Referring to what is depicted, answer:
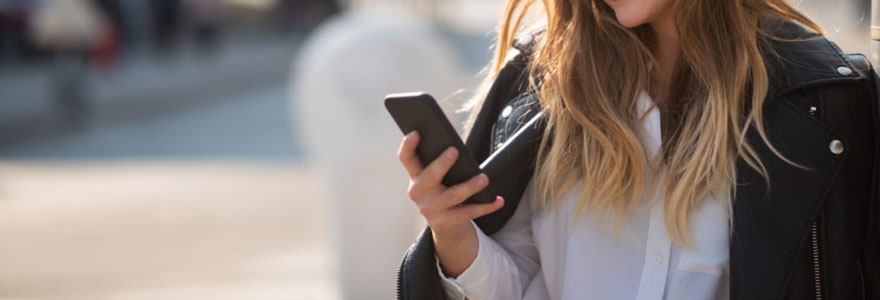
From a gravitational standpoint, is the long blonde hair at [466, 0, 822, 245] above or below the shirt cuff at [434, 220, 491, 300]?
above

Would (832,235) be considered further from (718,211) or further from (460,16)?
(460,16)

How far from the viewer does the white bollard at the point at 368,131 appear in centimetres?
528

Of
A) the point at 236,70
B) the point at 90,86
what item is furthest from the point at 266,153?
the point at 236,70

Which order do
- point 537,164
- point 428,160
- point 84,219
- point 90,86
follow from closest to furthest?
point 428,160 → point 537,164 → point 84,219 → point 90,86

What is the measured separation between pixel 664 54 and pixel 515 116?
0.87ft

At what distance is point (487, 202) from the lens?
1.97 meters

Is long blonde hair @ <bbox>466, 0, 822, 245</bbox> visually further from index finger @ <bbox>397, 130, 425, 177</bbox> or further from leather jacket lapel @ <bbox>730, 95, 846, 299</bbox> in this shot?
index finger @ <bbox>397, 130, 425, 177</bbox>

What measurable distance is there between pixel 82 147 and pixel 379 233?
293 inches

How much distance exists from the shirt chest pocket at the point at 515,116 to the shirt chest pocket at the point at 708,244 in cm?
33

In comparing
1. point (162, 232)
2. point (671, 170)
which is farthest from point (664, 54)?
point (162, 232)

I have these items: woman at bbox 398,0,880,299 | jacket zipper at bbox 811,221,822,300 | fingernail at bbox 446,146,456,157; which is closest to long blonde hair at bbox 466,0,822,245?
woman at bbox 398,0,880,299

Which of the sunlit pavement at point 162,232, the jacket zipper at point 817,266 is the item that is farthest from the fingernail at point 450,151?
the sunlit pavement at point 162,232

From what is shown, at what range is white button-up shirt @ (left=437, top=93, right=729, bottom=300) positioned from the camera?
202 centimetres

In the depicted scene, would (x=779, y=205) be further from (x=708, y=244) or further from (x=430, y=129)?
(x=430, y=129)
